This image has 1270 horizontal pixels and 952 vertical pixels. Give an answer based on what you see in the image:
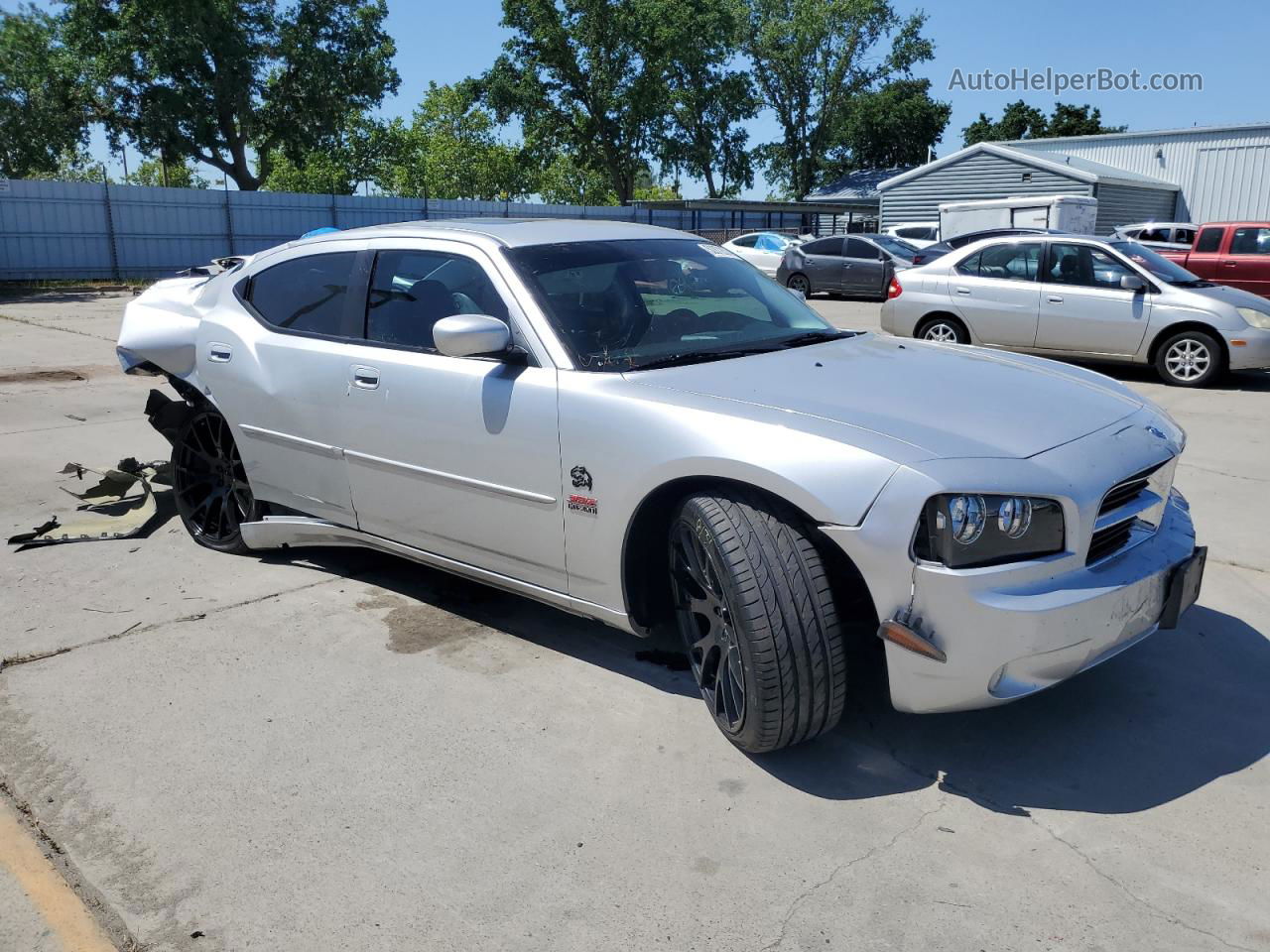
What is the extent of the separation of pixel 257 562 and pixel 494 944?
317 centimetres

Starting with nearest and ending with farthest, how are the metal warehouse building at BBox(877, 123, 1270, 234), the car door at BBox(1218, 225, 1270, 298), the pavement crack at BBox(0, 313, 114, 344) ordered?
the car door at BBox(1218, 225, 1270, 298) < the pavement crack at BBox(0, 313, 114, 344) < the metal warehouse building at BBox(877, 123, 1270, 234)

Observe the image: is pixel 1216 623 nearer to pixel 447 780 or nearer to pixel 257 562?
pixel 447 780

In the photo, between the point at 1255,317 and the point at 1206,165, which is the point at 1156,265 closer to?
the point at 1255,317

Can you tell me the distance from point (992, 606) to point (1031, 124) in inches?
3041

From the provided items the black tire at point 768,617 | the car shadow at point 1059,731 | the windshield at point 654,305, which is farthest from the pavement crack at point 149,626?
the black tire at point 768,617

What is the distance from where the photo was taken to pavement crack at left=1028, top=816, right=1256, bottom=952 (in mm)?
2455

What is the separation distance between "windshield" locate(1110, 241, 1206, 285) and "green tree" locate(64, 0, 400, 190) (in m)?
32.0

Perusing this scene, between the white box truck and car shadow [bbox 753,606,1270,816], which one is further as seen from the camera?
the white box truck

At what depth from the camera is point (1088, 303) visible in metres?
10.9

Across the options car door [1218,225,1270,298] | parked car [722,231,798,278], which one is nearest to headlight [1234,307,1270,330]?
car door [1218,225,1270,298]

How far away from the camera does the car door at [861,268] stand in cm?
2138

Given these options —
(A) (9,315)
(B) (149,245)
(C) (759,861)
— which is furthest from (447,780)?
(B) (149,245)

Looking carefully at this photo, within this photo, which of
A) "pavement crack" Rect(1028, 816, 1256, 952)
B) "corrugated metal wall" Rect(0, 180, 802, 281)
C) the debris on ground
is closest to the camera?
"pavement crack" Rect(1028, 816, 1256, 952)

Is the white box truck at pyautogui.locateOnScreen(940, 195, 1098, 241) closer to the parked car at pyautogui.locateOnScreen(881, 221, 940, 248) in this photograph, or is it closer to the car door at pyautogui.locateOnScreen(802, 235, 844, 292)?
the parked car at pyautogui.locateOnScreen(881, 221, 940, 248)
